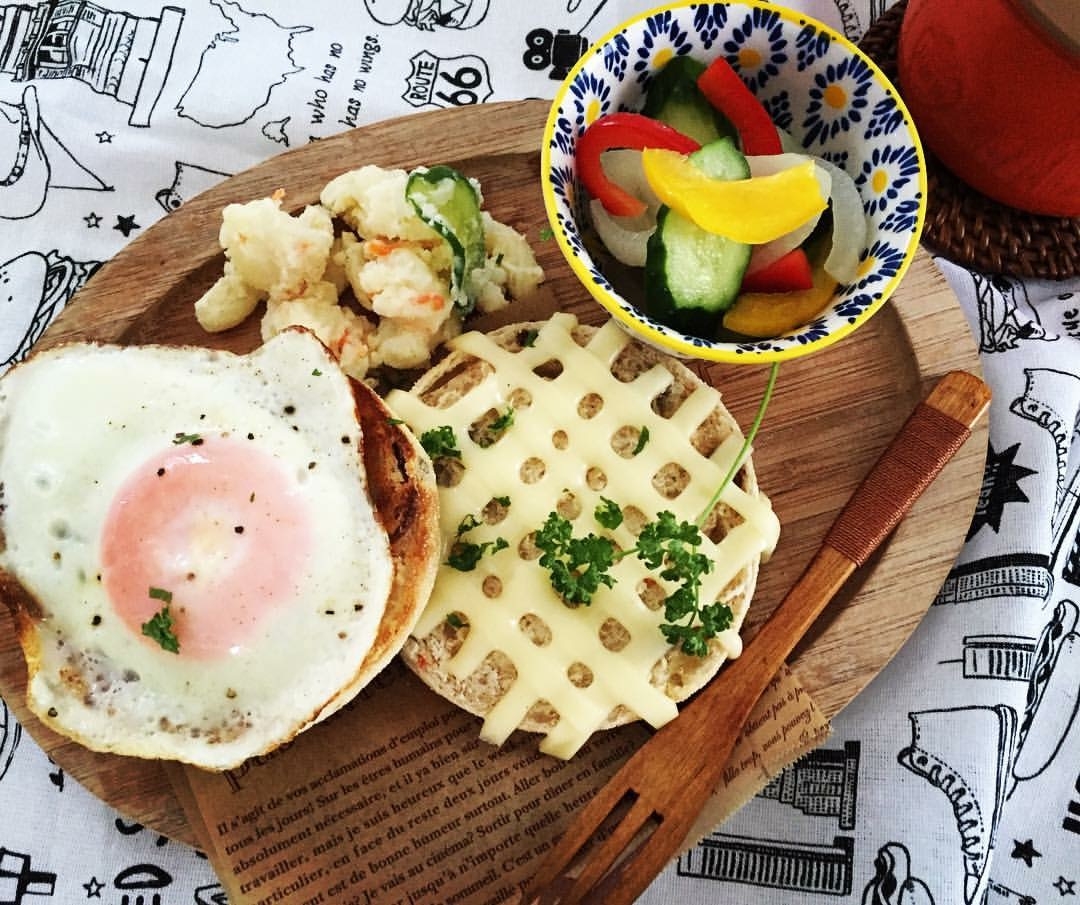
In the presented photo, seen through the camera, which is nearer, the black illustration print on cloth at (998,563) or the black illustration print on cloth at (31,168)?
the black illustration print on cloth at (998,563)

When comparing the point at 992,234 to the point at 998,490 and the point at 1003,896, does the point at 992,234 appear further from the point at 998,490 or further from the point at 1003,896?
the point at 1003,896

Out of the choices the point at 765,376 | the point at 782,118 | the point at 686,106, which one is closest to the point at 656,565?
the point at 765,376

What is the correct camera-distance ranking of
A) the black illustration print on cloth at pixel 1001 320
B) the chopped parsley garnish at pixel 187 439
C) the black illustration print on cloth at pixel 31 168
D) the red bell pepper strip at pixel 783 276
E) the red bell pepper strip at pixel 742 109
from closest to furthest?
the chopped parsley garnish at pixel 187 439 → the red bell pepper strip at pixel 783 276 → the red bell pepper strip at pixel 742 109 → the black illustration print on cloth at pixel 1001 320 → the black illustration print on cloth at pixel 31 168

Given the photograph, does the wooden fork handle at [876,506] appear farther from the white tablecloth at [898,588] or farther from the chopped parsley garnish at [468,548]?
the chopped parsley garnish at [468,548]

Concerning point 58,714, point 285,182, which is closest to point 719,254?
point 285,182

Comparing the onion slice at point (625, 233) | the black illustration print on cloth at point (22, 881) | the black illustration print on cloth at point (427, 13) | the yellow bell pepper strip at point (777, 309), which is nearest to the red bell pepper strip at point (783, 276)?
the yellow bell pepper strip at point (777, 309)

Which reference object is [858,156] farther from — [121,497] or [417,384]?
[121,497]

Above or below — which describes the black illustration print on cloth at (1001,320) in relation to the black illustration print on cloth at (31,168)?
above
